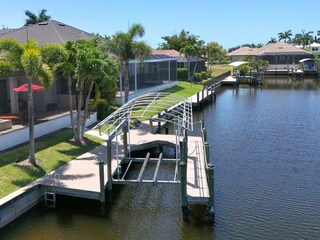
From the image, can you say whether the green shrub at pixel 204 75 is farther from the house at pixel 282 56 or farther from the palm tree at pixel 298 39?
the palm tree at pixel 298 39

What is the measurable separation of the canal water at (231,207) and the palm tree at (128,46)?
8.21 m

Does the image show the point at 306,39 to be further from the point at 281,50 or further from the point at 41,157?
the point at 41,157

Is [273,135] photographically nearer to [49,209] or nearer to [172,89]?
[49,209]

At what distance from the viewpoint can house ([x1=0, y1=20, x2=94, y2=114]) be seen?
23.2 metres

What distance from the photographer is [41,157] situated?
17297 mm

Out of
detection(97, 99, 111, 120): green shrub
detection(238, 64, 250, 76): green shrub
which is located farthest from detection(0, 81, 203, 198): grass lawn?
detection(238, 64, 250, 76): green shrub

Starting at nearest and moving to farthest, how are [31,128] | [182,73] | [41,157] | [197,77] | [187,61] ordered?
[31,128] < [41,157] < [182,73] < [197,77] < [187,61]

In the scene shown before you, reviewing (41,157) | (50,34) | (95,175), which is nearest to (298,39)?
(50,34)

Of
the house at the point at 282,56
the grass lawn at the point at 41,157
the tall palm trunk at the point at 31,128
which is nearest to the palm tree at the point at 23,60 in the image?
the tall palm trunk at the point at 31,128

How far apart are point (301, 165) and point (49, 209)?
12.4 m

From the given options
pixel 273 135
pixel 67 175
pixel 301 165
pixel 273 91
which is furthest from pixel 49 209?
pixel 273 91

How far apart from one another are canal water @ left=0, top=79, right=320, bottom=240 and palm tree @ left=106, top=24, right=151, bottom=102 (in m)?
8.21

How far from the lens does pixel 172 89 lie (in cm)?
4594

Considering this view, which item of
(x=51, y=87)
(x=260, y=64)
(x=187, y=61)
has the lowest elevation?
(x=51, y=87)
